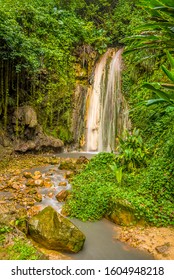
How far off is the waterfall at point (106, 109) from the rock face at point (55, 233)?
663 cm

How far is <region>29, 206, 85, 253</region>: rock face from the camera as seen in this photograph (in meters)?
2.93

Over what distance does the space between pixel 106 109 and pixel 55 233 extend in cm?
794

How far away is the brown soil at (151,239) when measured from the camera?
9.77ft

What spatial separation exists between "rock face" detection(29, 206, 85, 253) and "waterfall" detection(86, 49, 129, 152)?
6.63 meters

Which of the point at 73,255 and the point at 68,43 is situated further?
the point at 68,43

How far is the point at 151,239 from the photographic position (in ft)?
10.6

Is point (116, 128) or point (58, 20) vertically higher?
point (58, 20)

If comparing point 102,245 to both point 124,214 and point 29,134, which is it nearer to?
point 124,214

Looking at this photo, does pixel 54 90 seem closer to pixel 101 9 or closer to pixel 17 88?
pixel 17 88

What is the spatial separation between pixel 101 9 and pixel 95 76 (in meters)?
5.97

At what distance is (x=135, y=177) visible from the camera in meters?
4.64

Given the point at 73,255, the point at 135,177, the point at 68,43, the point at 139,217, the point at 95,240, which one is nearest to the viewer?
the point at 73,255

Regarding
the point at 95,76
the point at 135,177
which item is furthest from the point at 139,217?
the point at 95,76

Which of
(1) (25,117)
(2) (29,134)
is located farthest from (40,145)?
(1) (25,117)
